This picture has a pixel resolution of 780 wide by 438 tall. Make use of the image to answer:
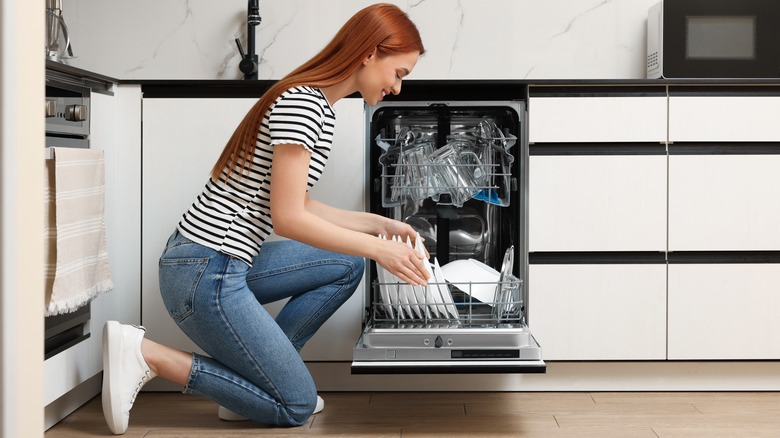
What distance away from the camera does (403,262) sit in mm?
1815

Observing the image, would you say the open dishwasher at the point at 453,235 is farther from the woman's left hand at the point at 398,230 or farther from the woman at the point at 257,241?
the woman at the point at 257,241

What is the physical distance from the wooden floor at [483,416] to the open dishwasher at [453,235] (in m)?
→ 0.24

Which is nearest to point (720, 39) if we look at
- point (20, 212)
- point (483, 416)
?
point (483, 416)

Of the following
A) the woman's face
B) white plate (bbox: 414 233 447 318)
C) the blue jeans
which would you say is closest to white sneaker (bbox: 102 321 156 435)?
the blue jeans

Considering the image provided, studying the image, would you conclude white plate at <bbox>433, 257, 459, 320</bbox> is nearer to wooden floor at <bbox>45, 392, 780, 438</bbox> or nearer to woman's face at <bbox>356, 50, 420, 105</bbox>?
wooden floor at <bbox>45, 392, 780, 438</bbox>

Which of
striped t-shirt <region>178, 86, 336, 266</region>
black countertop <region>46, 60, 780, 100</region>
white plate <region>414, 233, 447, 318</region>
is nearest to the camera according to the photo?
striped t-shirt <region>178, 86, 336, 266</region>

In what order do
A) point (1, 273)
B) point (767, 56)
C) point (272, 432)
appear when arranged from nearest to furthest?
point (1, 273) → point (272, 432) → point (767, 56)

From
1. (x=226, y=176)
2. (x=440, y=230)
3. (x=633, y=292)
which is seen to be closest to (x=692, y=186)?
(x=633, y=292)

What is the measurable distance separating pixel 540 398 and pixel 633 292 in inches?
15.8

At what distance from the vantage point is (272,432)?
6.75 ft

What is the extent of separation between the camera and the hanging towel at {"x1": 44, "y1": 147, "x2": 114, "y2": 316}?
190 centimetres

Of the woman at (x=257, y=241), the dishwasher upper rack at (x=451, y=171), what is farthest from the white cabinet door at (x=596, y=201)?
the woman at (x=257, y=241)

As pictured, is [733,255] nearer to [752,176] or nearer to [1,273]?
[752,176]

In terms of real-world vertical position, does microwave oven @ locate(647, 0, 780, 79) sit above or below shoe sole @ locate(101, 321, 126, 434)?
above
